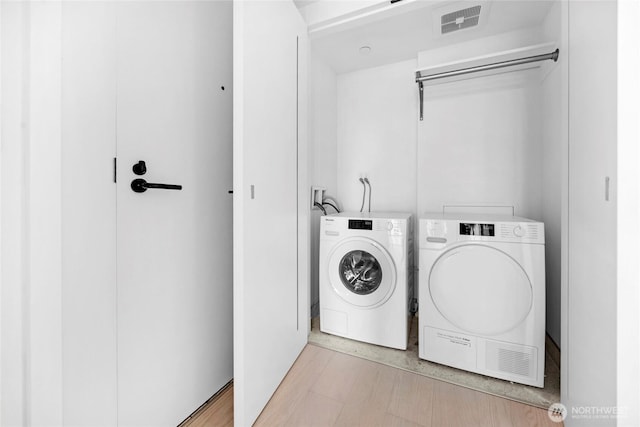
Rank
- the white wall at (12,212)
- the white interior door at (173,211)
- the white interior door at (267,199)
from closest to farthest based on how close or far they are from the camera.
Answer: the white wall at (12,212), the white interior door at (173,211), the white interior door at (267,199)

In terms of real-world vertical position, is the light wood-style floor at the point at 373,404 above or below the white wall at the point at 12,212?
below

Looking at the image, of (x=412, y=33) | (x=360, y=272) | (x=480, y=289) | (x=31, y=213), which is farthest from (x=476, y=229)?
(x=31, y=213)

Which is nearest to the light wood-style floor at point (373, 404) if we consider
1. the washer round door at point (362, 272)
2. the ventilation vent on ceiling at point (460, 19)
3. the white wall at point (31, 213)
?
the washer round door at point (362, 272)

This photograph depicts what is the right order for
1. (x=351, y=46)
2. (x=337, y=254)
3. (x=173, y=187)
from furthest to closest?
(x=351, y=46)
(x=337, y=254)
(x=173, y=187)

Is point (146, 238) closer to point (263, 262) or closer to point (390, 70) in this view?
point (263, 262)

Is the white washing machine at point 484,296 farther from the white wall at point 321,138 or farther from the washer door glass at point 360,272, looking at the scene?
the white wall at point 321,138

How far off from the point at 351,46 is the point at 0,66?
84.8 inches

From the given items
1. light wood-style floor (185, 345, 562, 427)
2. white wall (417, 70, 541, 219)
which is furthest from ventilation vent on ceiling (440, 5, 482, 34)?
light wood-style floor (185, 345, 562, 427)

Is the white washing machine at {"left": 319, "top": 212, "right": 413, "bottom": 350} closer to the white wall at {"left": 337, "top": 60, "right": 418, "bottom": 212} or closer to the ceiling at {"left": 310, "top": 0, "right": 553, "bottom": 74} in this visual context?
the white wall at {"left": 337, "top": 60, "right": 418, "bottom": 212}

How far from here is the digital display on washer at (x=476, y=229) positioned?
1.47 m

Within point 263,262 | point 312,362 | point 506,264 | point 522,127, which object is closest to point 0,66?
point 263,262

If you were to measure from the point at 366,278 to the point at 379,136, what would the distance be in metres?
1.42

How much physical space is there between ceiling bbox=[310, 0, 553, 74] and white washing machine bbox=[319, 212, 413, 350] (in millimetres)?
1396

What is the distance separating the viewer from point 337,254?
1.87m
